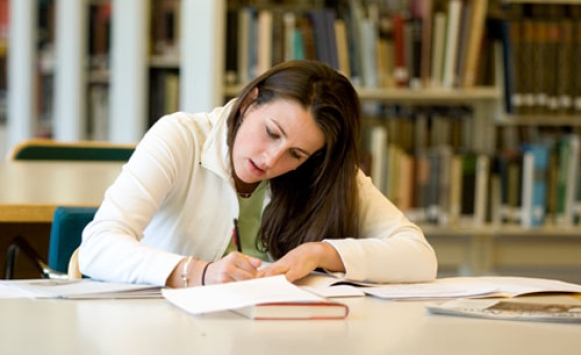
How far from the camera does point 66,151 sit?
3734 millimetres

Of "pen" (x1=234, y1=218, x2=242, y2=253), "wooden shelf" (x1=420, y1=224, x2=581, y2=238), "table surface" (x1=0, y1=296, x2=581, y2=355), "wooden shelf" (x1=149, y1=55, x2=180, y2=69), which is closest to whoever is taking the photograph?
"table surface" (x1=0, y1=296, x2=581, y2=355)

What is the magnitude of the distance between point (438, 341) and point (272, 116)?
70cm

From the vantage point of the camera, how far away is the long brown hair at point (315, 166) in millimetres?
1872

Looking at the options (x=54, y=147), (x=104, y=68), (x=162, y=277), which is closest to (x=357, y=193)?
(x=162, y=277)

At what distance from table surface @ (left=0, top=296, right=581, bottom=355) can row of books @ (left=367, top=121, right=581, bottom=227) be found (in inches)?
117

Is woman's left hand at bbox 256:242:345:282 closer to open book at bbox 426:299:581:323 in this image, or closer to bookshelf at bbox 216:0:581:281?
open book at bbox 426:299:581:323

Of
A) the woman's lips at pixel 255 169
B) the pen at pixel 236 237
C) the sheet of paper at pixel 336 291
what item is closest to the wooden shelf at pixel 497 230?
the pen at pixel 236 237

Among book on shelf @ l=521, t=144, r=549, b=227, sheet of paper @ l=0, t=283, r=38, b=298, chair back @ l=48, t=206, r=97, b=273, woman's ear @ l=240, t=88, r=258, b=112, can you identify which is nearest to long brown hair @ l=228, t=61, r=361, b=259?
woman's ear @ l=240, t=88, r=258, b=112

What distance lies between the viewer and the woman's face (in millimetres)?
1848

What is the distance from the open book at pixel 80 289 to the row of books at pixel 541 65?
9.80 ft

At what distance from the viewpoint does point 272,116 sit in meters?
1.86

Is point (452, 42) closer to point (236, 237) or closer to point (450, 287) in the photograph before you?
point (236, 237)

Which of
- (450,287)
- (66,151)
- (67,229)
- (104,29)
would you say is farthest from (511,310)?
(104,29)

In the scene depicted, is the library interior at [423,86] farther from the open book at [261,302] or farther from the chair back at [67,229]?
the open book at [261,302]
